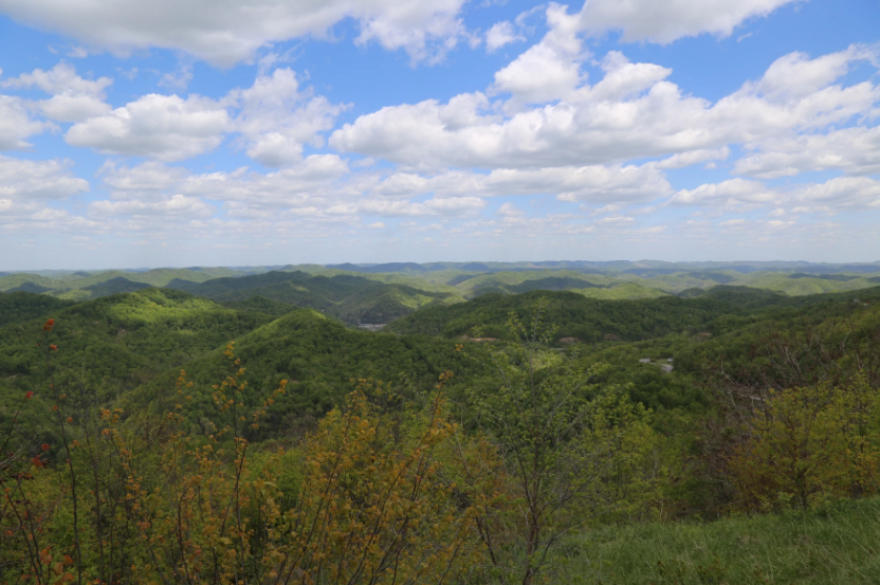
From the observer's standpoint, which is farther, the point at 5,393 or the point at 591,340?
the point at 591,340

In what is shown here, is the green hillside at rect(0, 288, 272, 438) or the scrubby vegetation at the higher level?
the scrubby vegetation

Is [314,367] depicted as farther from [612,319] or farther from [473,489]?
[612,319]

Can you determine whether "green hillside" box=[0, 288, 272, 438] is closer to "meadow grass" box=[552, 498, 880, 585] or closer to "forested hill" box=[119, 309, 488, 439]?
"forested hill" box=[119, 309, 488, 439]

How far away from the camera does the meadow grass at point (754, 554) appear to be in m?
6.71

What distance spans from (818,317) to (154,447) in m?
130

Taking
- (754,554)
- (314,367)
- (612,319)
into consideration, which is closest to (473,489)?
(754,554)

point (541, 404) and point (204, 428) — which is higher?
point (541, 404)

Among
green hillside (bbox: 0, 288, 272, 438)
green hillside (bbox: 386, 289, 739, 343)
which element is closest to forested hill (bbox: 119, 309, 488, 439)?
green hillside (bbox: 0, 288, 272, 438)

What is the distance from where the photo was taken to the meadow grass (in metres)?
6.71

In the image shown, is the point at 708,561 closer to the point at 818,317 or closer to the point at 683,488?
the point at 683,488

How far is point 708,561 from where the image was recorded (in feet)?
25.8

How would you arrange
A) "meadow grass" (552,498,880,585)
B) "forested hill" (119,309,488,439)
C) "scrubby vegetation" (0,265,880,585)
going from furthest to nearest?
"forested hill" (119,309,488,439) < "meadow grass" (552,498,880,585) < "scrubby vegetation" (0,265,880,585)

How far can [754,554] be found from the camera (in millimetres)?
7789

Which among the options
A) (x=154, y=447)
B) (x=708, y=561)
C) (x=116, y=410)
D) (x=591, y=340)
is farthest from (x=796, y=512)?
(x=591, y=340)
